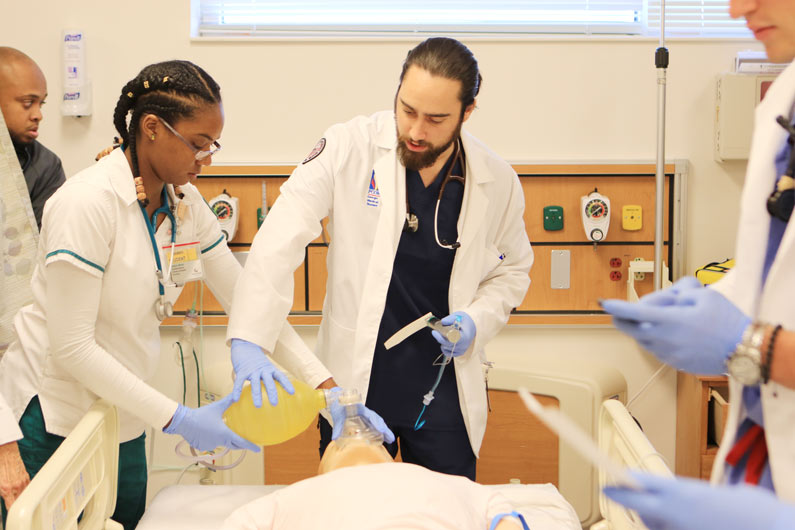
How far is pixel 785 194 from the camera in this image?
0.94 meters

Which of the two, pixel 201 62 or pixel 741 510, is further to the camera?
pixel 201 62

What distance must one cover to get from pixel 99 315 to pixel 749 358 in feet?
4.33

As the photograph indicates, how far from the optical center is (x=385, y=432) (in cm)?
170

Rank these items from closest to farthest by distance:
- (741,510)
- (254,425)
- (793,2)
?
1. (741,510)
2. (793,2)
3. (254,425)

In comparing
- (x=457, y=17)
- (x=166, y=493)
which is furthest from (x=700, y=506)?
(x=457, y=17)

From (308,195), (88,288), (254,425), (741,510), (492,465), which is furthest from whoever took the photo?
(492,465)

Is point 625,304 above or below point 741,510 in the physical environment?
above

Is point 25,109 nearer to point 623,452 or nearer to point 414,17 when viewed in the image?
point 414,17

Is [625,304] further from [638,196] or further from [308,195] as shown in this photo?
[638,196]

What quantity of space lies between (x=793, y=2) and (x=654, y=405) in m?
2.31

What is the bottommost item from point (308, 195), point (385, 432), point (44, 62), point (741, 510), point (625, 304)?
point (385, 432)

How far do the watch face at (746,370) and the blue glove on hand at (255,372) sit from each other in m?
0.94

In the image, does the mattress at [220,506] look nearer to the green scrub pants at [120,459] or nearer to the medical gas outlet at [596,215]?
the green scrub pants at [120,459]

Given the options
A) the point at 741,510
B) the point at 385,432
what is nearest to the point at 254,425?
the point at 385,432
